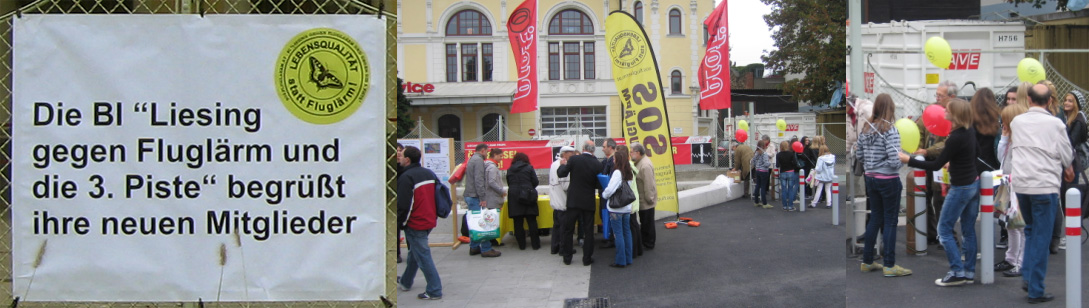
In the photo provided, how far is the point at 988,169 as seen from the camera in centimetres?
429

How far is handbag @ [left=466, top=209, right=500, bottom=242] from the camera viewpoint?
9.14 metres

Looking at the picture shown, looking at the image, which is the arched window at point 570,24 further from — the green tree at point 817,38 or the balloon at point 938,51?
the balloon at point 938,51

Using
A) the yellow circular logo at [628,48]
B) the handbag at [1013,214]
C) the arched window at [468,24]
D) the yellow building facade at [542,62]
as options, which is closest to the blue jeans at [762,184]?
the yellow circular logo at [628,48]

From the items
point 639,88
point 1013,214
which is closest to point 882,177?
point 1013,214

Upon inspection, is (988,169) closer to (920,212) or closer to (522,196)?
(920,212)

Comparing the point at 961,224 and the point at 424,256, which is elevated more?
the point at 961,224

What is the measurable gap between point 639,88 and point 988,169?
619 cm

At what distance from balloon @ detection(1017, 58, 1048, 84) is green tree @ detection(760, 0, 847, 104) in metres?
0.87

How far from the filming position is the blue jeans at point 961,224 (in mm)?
4227

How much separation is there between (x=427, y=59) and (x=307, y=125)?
1218 inches

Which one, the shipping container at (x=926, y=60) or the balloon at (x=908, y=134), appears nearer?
the shipping container at (x=926, y=60)

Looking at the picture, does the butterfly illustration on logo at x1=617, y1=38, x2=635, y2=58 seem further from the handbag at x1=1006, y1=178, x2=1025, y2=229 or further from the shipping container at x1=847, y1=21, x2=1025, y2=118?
the shipping container at x1=847, y1=21, x2=1025, y2=118

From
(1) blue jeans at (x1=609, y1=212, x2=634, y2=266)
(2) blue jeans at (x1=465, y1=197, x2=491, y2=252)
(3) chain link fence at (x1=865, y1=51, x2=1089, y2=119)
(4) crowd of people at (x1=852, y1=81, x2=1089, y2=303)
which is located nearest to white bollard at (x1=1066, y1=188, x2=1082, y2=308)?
(4) crowd of people at (x1=852, y1=81, x2=1089, y2=303)

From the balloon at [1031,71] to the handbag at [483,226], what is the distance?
6.23 m
